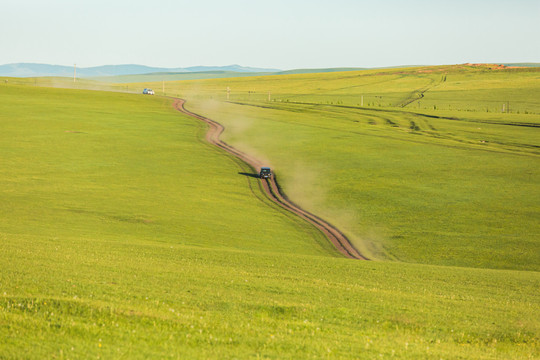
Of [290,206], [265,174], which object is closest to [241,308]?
[290,206]

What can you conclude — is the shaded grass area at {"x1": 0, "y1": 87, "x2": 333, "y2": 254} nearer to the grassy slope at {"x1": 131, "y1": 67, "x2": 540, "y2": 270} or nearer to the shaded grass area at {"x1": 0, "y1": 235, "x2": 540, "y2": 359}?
the grassy slope at {"x1": 131, "y1": 67, "x2": 540, "y2": 270}

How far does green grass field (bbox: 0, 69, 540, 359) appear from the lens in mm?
11188

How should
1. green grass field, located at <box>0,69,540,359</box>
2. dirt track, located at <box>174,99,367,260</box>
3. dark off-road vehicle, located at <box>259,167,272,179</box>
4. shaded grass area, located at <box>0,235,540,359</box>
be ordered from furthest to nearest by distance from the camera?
dark off-road vehicle, located at <box>259,167,272,179</box> < dirt track, located at <box>174,99,367,260</box> < green grass field, located at <box>0,69,540,359</box> < shaded grass area, located at <box>0,235,540,359</box>

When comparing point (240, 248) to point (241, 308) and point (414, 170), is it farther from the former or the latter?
point (414, 170)

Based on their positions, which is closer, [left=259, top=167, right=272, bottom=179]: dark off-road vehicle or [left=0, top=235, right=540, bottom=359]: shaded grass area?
[left=0, top=235, right=540, bottom=359]: shaded grass area

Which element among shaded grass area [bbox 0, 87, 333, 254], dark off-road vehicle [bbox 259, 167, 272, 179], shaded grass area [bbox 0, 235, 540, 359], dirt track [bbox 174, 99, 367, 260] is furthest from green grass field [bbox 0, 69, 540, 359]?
dark off-road vehicle [bbox 259, 167, 272, 179]

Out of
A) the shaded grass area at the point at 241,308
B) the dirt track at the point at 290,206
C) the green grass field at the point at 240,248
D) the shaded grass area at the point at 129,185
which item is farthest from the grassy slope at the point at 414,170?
the shaded grass area at the point at 241,308

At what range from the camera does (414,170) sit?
169 feet

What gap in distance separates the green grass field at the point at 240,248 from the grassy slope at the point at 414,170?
0.96ft

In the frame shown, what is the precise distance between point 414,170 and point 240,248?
1097 inches

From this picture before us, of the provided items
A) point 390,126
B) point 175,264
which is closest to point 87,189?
point 175,264

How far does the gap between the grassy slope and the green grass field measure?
0.29m

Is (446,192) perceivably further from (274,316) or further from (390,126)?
(390,126)

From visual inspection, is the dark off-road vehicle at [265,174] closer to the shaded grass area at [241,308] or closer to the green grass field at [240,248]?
the green grass field at [240,248]
